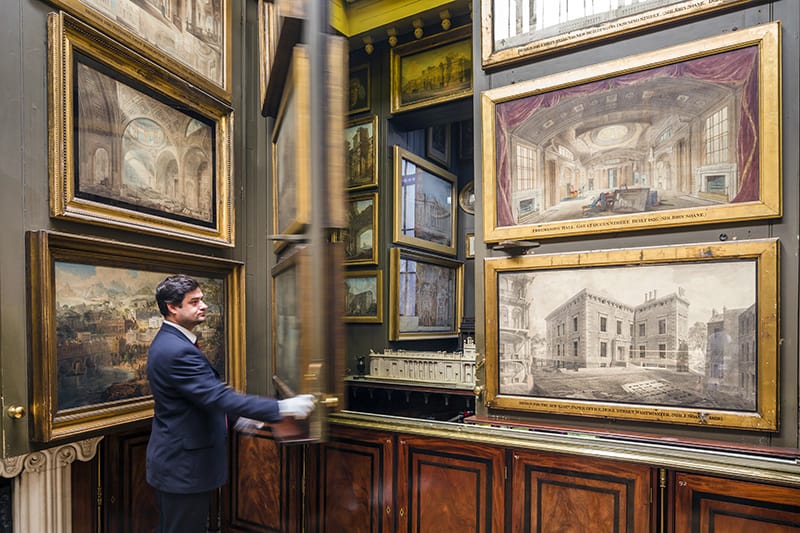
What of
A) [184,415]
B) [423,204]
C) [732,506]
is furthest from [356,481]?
[423,204]

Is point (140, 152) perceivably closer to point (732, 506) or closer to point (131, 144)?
point (131, 144)

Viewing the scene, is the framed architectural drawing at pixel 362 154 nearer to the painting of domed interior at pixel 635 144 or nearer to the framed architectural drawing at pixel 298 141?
the painting of domed interior at pixel 635 144

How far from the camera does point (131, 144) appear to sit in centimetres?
287

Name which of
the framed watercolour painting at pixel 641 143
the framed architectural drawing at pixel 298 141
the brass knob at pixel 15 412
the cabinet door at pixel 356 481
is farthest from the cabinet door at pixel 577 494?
the brass knob at pixel 15 412

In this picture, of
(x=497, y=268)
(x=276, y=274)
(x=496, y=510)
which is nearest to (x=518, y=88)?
(x=497, y=268)

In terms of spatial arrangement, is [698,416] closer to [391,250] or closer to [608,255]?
[608,255]

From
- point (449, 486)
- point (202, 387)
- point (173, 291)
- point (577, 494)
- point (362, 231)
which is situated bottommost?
point (449, 486)

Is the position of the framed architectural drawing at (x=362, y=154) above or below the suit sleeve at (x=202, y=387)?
above

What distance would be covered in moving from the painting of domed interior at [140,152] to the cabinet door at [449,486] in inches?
86.0

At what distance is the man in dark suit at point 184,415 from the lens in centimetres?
229

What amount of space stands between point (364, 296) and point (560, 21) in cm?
305

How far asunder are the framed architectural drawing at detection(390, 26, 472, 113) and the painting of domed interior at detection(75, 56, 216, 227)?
83.3 inches

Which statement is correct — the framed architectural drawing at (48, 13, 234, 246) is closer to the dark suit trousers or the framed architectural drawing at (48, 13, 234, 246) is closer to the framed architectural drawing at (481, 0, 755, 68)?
the dark suit trousers

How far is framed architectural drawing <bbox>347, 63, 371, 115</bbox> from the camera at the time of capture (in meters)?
5.02
